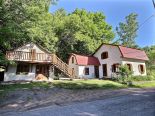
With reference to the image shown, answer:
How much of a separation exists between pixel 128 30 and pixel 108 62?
32.7 meters

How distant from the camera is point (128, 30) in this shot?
6250 centimetres

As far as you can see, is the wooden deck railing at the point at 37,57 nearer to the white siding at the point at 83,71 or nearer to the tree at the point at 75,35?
the white siding at the point at 83,71

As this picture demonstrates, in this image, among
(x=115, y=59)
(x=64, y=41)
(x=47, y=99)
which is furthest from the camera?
(x=64, y=41)

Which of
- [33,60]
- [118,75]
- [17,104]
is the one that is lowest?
[17,104]

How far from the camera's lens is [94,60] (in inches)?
1374

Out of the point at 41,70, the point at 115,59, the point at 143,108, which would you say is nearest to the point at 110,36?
the point at 115,59

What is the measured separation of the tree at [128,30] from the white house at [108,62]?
26865 mm

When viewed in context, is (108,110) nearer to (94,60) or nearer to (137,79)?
(137,79)

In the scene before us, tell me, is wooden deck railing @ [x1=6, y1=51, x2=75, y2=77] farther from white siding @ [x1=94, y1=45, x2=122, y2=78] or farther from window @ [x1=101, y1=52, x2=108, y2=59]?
window @ [x1=101, y1=52, x2=108, y2=59]

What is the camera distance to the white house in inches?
1231

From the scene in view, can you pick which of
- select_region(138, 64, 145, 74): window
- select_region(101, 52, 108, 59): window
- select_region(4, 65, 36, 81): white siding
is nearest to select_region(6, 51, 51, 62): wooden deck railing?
select_region(4, 65, 36, 81): white siding

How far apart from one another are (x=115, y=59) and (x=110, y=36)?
60.6 feet

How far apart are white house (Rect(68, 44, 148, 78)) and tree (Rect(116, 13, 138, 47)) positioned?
26865mm

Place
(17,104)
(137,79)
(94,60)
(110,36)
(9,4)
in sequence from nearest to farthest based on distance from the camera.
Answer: (17,104), (9,4), (137,79), (94,60), (110,36)
